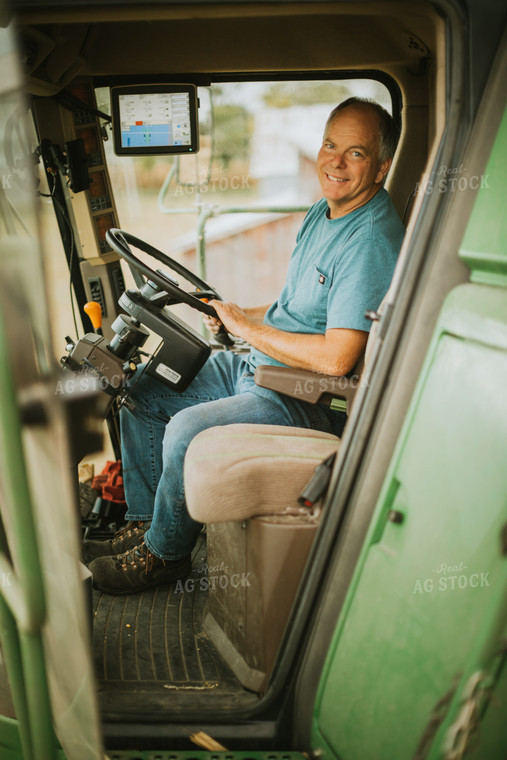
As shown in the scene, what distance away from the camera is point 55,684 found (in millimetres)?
947

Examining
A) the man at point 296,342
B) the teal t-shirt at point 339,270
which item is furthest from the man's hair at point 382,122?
the teal t-shirt at point 339,270

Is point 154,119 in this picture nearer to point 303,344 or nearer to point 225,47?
point 225,47

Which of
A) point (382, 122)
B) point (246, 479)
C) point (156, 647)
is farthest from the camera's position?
point (382, 122)

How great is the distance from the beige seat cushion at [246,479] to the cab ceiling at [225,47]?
129 cm

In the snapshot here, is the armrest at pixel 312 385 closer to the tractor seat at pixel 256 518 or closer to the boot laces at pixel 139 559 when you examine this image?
the tractor seat at pixel 256 518

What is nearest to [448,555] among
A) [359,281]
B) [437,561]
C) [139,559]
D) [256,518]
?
[437,561]

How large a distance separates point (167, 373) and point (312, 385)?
22.6 inches

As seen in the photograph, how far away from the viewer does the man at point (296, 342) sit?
1.73m

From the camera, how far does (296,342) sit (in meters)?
1.83

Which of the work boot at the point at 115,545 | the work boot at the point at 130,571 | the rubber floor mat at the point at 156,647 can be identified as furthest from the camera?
the work boot at the point at 115,545

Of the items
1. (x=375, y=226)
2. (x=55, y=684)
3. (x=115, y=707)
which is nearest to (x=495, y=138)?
(x=375, y=226)

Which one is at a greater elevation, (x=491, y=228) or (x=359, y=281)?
(x=491, y=228)

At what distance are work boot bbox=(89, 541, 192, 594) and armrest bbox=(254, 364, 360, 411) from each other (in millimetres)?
666

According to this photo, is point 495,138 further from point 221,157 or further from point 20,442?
point 221,157
